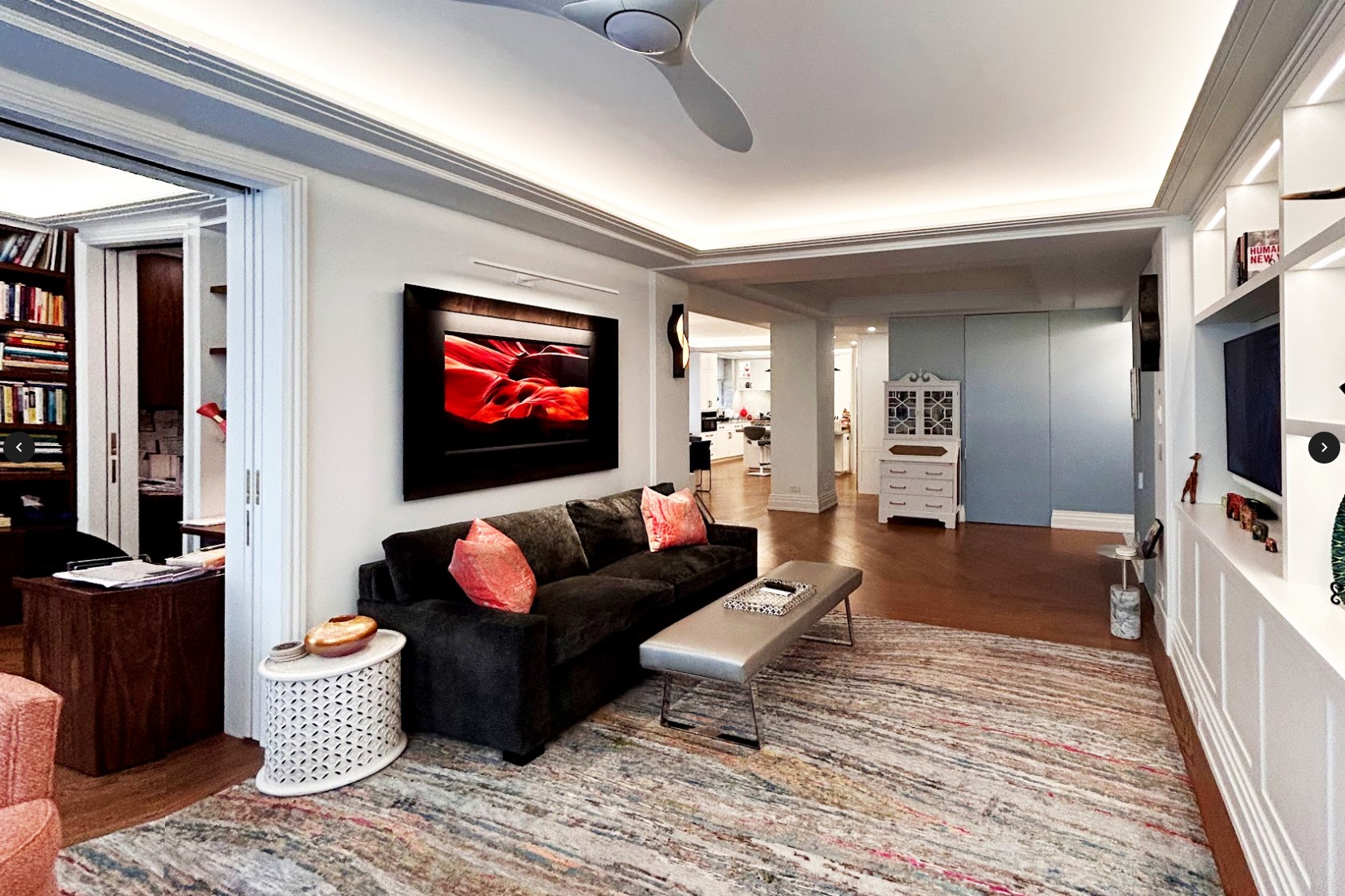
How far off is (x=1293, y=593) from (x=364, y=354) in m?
3.48

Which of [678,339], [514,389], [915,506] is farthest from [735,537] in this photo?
[915,506]

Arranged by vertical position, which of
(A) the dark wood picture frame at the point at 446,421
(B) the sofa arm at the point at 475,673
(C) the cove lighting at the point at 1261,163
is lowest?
(B) the sofa arm at the point at 475,673

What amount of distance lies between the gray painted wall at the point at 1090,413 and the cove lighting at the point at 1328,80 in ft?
21.2

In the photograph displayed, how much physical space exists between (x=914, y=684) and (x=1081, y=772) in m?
0.95

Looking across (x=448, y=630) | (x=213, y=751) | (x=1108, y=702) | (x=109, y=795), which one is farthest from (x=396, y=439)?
(x=1108, y=702)

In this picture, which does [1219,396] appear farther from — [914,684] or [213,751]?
[213,751]

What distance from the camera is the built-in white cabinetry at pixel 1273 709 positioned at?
1665mm

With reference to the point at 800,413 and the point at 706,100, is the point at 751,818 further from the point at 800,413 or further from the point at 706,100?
the point at 800,413

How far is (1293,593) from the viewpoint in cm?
216

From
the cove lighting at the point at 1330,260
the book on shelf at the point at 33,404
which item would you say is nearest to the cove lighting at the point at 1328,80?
the cove lighting at the point at 1330,260

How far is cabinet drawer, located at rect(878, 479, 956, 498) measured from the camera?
28.0 feet

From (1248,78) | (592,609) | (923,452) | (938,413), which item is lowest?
(592,609)

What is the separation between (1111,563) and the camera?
21.1 ft

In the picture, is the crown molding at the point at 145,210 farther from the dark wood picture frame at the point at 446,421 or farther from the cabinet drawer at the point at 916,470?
the cabinet drawer at the point at 916,470
